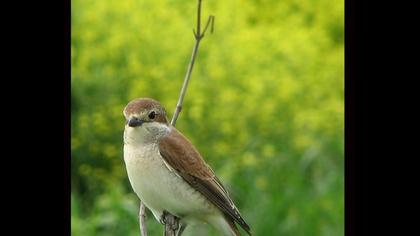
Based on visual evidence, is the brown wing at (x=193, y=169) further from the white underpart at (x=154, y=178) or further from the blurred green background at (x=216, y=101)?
the blurred green background at (x=216, y=101)

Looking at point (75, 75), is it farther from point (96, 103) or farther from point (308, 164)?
point (308, 164)

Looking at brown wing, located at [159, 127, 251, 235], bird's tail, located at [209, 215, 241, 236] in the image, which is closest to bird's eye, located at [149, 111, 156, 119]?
brown wing, located at [159, 127, 251, 235]

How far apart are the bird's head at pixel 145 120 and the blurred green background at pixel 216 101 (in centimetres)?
242

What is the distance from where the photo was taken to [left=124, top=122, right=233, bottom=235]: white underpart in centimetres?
293

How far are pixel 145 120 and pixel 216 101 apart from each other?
351 centimetres

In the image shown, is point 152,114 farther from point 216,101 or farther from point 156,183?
point 216,101

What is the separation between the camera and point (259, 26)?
7.79 meters

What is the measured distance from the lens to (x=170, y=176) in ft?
9.82

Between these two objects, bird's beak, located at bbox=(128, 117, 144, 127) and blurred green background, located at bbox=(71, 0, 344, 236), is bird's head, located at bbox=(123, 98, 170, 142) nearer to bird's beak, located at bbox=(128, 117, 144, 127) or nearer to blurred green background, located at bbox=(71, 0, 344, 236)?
bird's beak, located at bbox=(128, 117, 144, 127)

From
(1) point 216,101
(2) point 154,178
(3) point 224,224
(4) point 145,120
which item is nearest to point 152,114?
(4) point 145,120

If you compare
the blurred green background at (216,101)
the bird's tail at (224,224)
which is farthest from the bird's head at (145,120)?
the blurred green background at (216,101)

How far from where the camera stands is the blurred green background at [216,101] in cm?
579
